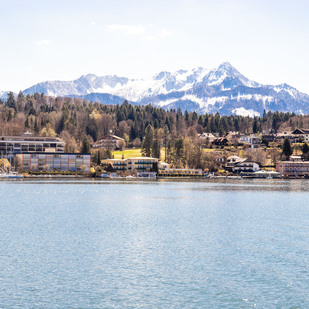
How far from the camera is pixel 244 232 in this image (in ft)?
148

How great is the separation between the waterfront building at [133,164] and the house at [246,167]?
34.1 meters

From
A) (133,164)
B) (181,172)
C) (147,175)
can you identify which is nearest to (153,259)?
(147,175)

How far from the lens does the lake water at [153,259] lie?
24667 millimetres

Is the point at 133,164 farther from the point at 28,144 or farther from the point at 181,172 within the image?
the point at 28,144

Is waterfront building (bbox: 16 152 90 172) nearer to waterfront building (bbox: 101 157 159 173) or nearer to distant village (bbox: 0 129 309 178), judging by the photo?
distant village (bbox: 0 129 309 178)

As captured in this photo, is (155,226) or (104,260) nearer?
(104,260)

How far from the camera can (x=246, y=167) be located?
191m

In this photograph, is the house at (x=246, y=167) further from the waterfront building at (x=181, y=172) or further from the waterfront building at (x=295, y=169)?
the waterfront building at (x=181, y=172)

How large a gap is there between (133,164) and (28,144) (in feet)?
146

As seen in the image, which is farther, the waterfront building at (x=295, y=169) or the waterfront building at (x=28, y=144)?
the waterfront building at (x=295, y=169)

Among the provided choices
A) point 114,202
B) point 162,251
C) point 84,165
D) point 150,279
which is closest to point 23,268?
point 150,279

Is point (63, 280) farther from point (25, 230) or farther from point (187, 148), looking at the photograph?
point (187, 148)

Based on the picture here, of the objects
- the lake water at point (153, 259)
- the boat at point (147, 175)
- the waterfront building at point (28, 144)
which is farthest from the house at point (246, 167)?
the lake water at point (153, 259)

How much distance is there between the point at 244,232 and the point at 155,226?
941 centimetres
